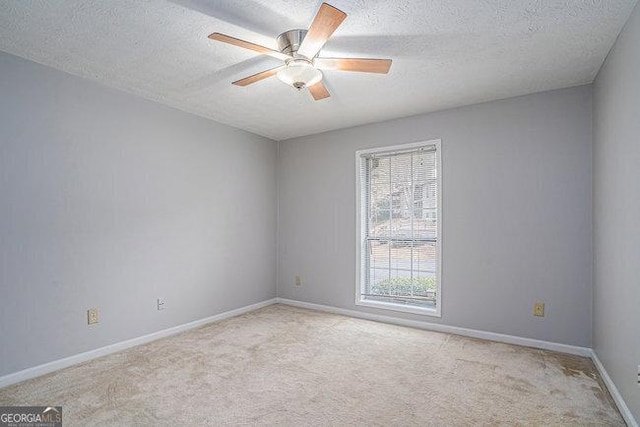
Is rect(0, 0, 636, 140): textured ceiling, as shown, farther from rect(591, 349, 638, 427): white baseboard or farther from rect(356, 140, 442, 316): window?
rect(591, 349, 638, 427): white baseboard

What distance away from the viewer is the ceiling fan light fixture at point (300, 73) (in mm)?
2250

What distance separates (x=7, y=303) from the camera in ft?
8.13

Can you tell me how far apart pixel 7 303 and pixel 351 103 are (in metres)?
3.28

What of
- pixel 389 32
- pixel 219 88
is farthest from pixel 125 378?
pixel 389 32

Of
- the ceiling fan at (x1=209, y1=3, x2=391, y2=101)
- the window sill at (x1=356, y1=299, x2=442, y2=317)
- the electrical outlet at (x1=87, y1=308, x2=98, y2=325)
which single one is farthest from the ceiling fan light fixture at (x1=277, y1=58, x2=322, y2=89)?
the window sill at (x1=356, y1=299, x2=442, y2=317)

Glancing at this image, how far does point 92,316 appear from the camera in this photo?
2.95 m

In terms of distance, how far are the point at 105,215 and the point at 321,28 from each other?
2477 millimetres

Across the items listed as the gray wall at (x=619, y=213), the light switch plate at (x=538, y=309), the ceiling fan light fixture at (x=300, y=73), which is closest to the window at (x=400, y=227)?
the light switch plate at (x=538, y=309)

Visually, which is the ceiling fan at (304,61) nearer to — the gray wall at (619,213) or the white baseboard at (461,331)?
the gray wall at (619,213)

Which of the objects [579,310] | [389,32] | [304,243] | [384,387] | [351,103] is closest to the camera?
[389,32]

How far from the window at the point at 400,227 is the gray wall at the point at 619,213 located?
4.48ft

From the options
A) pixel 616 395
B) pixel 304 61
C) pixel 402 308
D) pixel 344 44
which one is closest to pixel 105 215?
pixel 304 61

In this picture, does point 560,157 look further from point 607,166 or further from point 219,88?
point 219,88

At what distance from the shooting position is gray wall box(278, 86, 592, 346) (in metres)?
3.05
